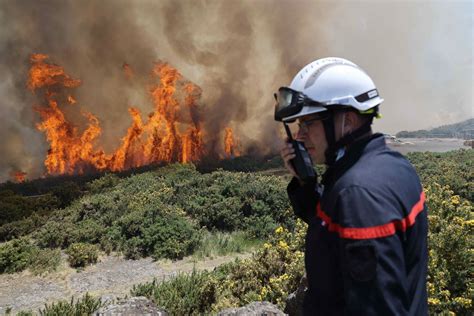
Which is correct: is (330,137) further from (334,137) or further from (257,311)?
(257,311)

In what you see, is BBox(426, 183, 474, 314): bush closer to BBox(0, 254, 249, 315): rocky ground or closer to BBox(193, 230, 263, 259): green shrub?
BBox(0, 254, 249, 315): rocky ground

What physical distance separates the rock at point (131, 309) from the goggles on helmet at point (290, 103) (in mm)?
3336

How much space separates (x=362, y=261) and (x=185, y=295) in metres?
5.44

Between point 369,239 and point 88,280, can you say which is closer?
point 369,239

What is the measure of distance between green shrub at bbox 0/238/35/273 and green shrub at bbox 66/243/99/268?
41.4 inches


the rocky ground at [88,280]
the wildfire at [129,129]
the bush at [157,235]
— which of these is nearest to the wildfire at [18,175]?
the wildfire at [129,129]

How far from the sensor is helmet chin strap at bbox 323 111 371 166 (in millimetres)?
1828

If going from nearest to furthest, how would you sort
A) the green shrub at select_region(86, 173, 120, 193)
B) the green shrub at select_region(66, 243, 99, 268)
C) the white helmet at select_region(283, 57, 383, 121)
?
the white helmet at select_region(283, 57, 383, 121), the green shrub at select_region(66, 243, 99, 268), the green shrub at select_region(86, 173, 120, 193)

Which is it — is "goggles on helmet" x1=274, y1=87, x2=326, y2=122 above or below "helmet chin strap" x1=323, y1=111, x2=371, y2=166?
above

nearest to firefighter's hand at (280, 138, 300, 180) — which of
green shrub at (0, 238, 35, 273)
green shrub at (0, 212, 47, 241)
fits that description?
green shrub at (0, 238, 35, 273)

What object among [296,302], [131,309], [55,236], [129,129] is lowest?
[296,302]

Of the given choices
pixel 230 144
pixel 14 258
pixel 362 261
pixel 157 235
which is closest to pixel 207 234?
pixel 157 235

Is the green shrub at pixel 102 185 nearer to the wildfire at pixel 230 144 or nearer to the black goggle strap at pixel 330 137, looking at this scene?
the wildfire at pixel 230 144

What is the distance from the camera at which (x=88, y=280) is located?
8602 millimetres
